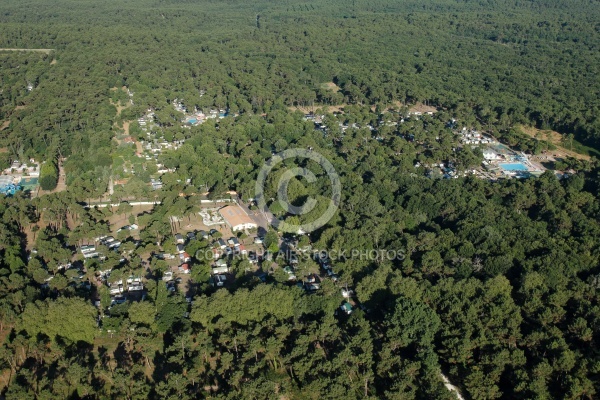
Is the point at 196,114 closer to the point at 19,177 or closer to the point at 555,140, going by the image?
the point at 19,177

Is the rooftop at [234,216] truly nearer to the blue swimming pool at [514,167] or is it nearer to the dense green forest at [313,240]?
the dense green forest at [313,240]

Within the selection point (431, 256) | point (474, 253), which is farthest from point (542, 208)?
point (431, 256)

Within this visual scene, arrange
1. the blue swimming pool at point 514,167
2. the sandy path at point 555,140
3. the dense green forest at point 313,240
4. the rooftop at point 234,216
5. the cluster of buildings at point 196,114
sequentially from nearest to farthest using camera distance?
1. the dense green forest at point 313,240
2. the rooftop at point 234,216
3. the blue swimming pool at point 514,167
4. the sandy path at point 555,140
5. the cluster of buildings at point 196,114

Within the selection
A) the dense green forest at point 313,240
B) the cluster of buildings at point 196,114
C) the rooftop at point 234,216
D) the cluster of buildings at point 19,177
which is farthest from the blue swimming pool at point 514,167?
the cluster of buildings at point 19,177

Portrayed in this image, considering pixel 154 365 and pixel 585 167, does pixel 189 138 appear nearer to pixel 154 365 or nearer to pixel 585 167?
pixel 154 365

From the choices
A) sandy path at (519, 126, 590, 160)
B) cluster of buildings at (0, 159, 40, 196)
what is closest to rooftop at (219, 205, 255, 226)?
cluster of buildings at (0, 159, 40, 196)

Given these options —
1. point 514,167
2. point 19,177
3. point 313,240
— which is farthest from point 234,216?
point 514,167

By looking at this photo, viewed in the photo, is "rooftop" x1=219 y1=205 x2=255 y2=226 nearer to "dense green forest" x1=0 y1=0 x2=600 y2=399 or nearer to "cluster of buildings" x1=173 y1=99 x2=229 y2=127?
"dense green forest" x1=0 y1=0 x2=600 y2=399

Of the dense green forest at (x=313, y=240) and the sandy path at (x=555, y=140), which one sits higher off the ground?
the dense green forest at (x=313, y=240)
